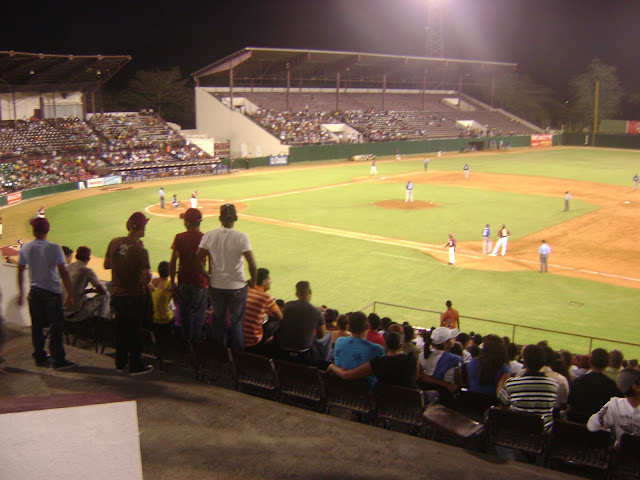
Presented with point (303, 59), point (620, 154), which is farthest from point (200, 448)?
point (620, 154)

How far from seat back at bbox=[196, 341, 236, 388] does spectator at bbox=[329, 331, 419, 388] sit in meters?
1.34

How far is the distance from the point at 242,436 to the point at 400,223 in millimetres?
26321

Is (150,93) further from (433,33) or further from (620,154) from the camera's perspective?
(620,154)

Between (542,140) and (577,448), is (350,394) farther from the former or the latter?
(542,140)

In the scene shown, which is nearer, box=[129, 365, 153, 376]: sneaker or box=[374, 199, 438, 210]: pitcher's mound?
box=[129, 365, 153, 376]: sneaker

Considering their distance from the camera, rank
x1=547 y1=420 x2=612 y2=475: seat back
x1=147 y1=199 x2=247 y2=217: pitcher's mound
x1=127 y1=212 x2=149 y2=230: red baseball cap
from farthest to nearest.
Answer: x1=147 y1=199 x2=247 y2=217: pitcher's mound, x1=127 y1=212 x2=149 y2=230: red baseball cap, x1=547 y1=420 x2=612 y2=475: seat back

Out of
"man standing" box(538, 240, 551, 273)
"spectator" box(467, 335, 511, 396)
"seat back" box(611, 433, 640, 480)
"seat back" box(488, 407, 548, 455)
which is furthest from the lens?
"man standing" box(538, 240, 551, 273)

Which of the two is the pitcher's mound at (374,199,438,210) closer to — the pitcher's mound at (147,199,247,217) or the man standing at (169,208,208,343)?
the pitcher's mound at (147,199,247,217)

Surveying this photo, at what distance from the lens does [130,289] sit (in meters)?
6.75

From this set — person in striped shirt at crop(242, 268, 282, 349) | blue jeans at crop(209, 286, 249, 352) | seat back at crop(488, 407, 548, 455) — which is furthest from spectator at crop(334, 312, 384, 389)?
seat back at crop(488, 407, 548, 455)

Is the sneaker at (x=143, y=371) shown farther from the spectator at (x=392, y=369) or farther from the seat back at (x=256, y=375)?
the spectator at (x=392, y=369)

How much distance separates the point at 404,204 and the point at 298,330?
30492mm

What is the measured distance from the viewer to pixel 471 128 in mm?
85250

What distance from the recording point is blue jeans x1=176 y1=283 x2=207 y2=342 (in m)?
7.40
